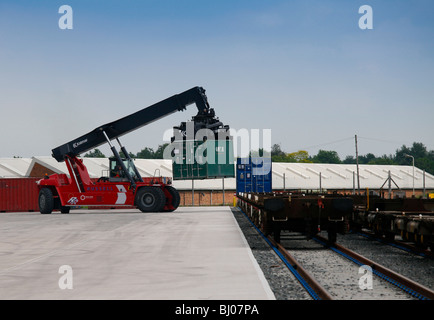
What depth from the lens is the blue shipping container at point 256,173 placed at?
34.6 metres

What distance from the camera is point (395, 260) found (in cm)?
1220

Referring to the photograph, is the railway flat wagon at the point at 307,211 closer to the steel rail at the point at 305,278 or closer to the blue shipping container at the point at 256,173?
the steel rail at the point at 305,278

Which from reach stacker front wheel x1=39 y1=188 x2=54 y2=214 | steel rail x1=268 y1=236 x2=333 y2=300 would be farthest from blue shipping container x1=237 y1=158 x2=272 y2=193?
steel rail x1=268 y1=236 x2=333 y2=300

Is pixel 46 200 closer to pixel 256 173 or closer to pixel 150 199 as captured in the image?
pixel 150 199

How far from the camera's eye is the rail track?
8.10 meters

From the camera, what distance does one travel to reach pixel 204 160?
34.4 m

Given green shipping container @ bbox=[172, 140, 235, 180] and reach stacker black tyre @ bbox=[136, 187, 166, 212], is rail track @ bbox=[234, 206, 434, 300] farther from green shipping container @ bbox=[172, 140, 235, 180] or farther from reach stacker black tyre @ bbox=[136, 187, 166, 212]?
green shipping container @ bbox=[172, 140, 235, 180]

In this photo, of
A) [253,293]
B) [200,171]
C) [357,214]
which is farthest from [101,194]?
[253,293]

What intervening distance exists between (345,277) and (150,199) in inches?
926

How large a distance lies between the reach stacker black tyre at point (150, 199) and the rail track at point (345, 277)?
1858cm

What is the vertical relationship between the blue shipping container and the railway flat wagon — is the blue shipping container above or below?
above

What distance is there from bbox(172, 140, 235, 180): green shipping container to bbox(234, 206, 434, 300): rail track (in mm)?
19149

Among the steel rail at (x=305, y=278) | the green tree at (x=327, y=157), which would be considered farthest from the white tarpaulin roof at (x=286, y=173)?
the green tree at (x=327, y=157)
